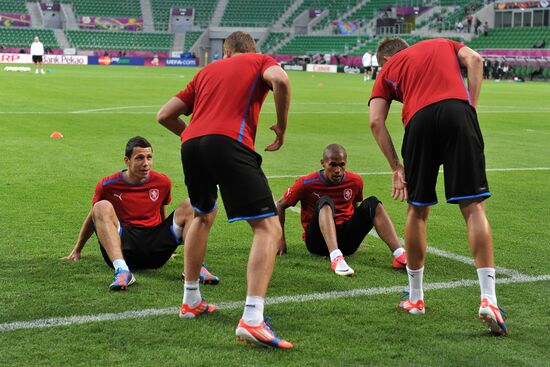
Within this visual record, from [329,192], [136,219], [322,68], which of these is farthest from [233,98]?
[322,68]

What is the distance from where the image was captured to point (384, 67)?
518 cm

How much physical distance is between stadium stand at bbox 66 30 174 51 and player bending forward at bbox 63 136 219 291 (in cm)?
6792

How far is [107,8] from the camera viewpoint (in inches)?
3049

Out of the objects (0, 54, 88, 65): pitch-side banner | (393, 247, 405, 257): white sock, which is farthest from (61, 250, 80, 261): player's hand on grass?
(0, 54, 88, 65): pitch-side banner

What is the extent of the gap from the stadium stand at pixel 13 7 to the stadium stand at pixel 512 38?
40844 mm

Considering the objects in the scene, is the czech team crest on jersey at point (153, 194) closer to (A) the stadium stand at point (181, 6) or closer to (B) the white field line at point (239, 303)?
(B) the white field line at point (239, 303)

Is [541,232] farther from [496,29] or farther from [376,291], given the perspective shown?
[496,29]

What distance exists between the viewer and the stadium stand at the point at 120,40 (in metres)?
72.2

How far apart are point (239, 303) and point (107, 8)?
7595 cm

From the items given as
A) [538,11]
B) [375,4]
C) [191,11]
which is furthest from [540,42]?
[191,11]

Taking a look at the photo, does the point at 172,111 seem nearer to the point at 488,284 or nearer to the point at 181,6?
the point at 488,284

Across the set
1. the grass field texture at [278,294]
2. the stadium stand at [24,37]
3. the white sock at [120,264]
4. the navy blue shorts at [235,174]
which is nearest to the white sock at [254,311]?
the grass field texture at [278,294]

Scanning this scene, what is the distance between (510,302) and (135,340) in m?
2.49

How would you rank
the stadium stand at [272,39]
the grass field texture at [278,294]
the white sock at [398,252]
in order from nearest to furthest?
1. the grass field texture at [278,294]
2. the white sock at [398,252]
3. the stadium stand at [272,39]
